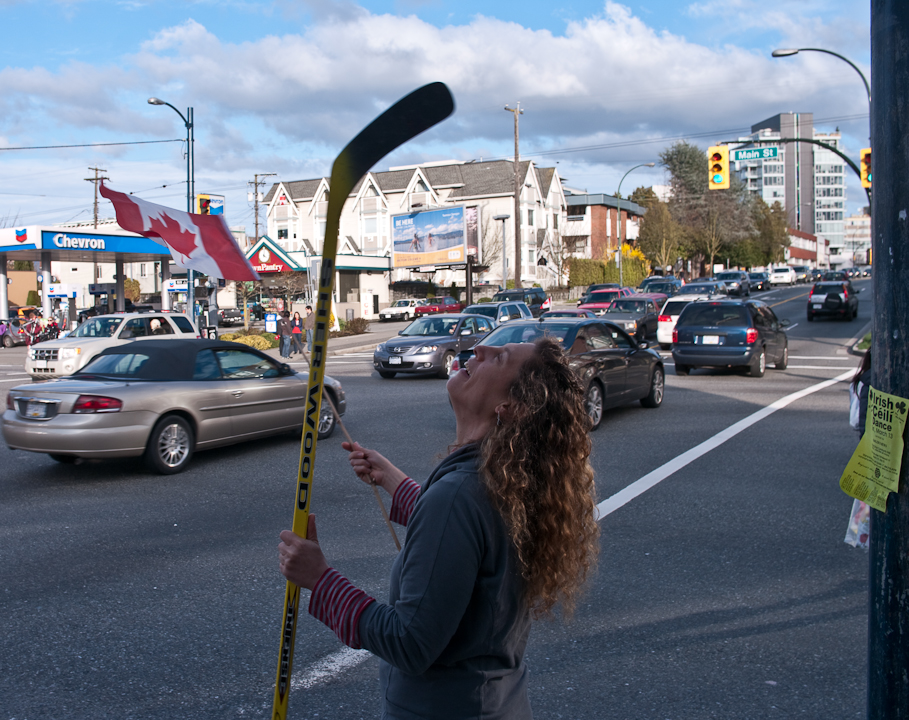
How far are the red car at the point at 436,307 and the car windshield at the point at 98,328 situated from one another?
3338cm

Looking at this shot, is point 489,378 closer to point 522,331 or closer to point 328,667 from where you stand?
point 328,667

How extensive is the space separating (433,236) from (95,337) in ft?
139

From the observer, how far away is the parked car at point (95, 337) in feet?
60.5

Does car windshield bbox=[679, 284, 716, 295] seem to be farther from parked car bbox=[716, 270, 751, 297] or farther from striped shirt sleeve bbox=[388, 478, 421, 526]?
striped shirt sleeve bbox=[388, 478, 421, 526]

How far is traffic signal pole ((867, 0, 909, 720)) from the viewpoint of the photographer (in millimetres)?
2170

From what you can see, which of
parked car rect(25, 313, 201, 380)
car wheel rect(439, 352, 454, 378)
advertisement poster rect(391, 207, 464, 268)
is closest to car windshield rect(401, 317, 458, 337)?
car wheel rect(439, 352, 454, 378)

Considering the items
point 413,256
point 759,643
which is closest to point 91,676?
point 759,643

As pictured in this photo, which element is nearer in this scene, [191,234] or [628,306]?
[191,234]

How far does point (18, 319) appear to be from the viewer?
39.1 m

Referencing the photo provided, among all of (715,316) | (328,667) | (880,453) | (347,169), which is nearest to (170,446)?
(328,667)

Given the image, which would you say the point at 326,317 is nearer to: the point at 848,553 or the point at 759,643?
the point at 759,643

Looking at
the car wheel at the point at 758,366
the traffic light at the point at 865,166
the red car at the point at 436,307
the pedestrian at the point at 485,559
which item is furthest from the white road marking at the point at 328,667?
the red car at the point at 436,307

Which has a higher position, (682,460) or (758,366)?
(758,366)

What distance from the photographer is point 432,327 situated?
20.4 m
